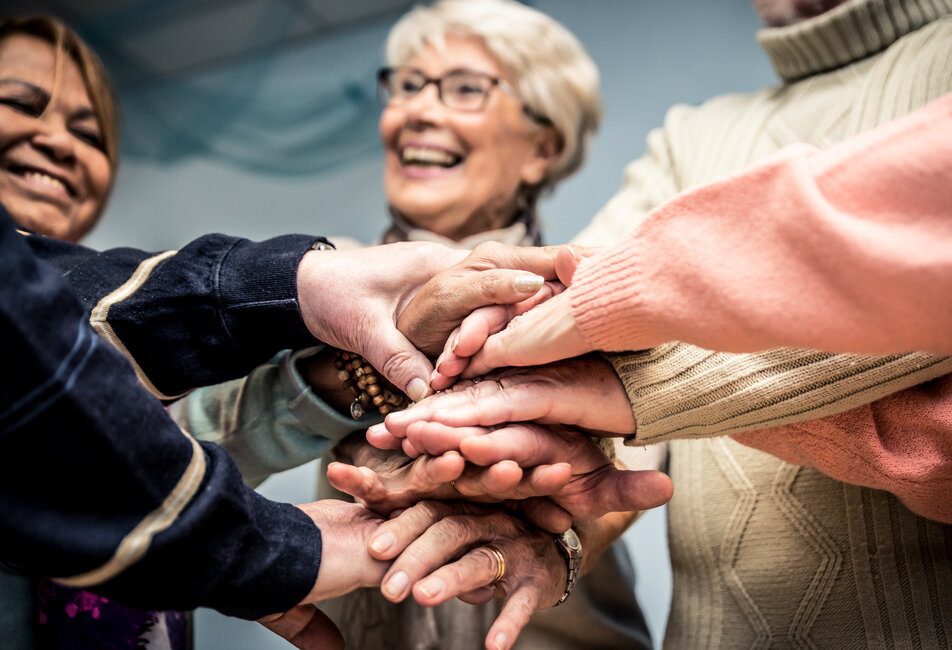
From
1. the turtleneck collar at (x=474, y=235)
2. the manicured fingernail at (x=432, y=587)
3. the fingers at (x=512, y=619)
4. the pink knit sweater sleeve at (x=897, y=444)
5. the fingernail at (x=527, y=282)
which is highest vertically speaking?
the fingernail at (x=527, y=282)

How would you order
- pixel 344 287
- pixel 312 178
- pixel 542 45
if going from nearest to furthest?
pixel 344 287 < pixel 542 45 < pixel 312 178

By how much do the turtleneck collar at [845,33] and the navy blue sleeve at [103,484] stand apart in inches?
40.0

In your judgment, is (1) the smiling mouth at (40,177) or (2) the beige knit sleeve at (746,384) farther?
(1) the smiling mouth at (40,177)

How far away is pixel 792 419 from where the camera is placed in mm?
706

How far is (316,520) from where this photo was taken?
73cm

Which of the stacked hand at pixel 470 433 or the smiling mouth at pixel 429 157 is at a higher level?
the smiling mouth at pixel 429 157

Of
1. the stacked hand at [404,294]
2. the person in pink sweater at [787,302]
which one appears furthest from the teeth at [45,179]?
the person in pink sweater at [787,302]

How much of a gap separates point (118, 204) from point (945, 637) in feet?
7.84

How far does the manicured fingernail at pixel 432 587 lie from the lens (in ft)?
2.20

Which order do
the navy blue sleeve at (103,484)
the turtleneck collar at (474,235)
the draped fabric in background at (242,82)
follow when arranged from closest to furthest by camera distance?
1. the navy blue sleeve at (103,484)
2. the turtleneck collar at (474,235)
3. the draped fabric in background at (242,82)

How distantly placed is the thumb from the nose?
0.68 meters

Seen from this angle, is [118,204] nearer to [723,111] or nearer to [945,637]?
[723,111]

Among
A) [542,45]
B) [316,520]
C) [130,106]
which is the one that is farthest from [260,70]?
[316,520]

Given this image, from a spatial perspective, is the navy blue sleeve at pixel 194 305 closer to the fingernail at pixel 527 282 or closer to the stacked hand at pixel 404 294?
the stacked hand at pixel 404 294
